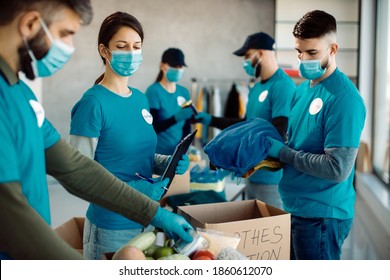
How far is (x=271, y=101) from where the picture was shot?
246cm

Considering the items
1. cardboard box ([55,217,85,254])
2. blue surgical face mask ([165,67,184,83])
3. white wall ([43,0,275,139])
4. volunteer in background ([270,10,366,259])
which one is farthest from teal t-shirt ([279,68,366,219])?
white wall ([43,0,275,139])

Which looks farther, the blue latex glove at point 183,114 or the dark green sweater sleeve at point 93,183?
the blue latex glove at point 183,114

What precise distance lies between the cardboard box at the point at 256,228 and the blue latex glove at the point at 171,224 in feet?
0.39

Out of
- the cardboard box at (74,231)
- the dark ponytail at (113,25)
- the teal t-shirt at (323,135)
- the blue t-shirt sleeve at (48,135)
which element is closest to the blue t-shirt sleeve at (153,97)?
the cardboard box at (74,231)

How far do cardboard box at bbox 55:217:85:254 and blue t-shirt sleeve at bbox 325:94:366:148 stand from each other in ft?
3.57

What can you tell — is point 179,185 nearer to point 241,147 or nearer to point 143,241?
point 241,147

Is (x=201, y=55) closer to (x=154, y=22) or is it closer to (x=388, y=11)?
(x=154, y=22)

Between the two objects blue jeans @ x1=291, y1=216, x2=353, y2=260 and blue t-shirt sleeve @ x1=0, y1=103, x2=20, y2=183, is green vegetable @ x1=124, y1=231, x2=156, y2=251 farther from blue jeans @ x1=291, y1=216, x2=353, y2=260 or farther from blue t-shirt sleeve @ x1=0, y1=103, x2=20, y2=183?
blue jeans @ x1=291, y1=216, x2=353, y2=260

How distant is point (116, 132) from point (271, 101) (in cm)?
121

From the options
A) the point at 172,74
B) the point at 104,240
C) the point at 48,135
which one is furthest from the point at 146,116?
the point at 172,74

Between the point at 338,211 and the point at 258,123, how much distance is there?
0.46 m

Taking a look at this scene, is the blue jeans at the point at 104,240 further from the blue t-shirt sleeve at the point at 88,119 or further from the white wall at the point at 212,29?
the white wall at the point at 212,29

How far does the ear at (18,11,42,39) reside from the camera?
0.90 m

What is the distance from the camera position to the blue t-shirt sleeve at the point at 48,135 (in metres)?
1.03
